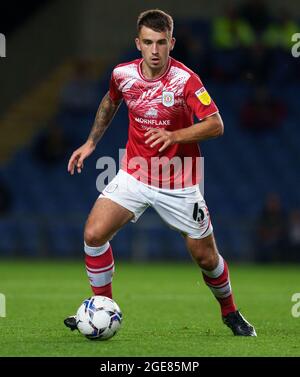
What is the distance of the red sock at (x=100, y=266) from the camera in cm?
787

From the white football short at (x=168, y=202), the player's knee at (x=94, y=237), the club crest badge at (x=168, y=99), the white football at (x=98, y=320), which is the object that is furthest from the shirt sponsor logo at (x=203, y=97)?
the white football at (x=98, y=320)

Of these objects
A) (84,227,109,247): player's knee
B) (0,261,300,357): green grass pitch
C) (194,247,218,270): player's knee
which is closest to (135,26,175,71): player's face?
(84,227,109,247): player's knee

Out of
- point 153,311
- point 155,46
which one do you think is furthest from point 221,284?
point 153,311

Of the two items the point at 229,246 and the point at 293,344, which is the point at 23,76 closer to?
the point at 229,246

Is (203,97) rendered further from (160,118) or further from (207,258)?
(207,258)

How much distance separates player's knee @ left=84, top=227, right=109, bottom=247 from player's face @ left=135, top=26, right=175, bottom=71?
1.28m

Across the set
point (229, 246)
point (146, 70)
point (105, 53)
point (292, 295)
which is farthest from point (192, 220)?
point (105, 53)

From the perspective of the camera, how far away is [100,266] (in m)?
7.91

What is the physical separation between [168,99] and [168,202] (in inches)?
30.1

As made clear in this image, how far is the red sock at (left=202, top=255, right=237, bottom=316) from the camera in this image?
8.14 meters

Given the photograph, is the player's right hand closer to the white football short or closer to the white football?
the white football short

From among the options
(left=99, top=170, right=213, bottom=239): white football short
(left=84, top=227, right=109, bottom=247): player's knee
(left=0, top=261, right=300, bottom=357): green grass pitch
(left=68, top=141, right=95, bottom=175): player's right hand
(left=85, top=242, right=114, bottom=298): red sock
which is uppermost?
(left=68, top=141, right=95, bottom=175): player's right hand

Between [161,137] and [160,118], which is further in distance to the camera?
[160,118]
